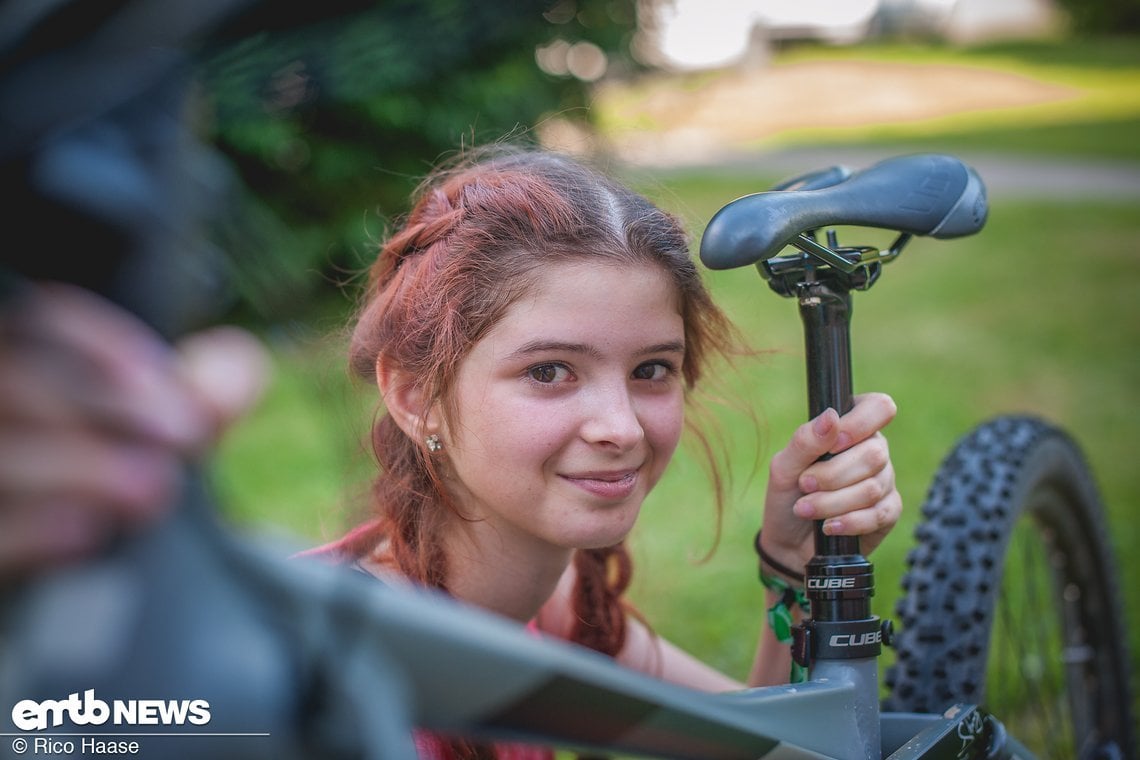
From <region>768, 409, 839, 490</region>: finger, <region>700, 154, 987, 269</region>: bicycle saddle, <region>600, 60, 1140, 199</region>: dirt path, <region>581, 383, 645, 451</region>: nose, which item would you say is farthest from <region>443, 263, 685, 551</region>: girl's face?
<region>600, 60, 1140, 199</region>: dirt path

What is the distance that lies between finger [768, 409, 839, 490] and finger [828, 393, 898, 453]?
1cm

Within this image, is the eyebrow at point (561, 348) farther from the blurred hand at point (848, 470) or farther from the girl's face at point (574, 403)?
the blurred hand at point (848, 470)

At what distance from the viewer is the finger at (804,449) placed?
1.28 m

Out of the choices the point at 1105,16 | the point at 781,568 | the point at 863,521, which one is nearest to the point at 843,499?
the point at 863,521

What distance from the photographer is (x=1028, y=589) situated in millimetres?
1992

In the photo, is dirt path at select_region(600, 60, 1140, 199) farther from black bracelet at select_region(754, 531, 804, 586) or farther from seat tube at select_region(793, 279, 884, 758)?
seat tube at select_region(793, 279, 884, 758)

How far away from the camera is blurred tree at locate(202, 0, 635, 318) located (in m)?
0.65

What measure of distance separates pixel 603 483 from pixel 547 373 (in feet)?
0.47

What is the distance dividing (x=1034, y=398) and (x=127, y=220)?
4.77 metres

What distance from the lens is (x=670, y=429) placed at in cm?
137

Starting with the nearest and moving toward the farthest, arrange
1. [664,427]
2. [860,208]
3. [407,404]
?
[860,208] → [664,427] → [407,404]

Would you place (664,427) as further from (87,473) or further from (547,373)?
(87,473)

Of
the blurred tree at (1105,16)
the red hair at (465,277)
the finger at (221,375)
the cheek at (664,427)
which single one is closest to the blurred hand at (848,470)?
the cheek at (664,427)

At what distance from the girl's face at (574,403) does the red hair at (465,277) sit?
0.03 metres
